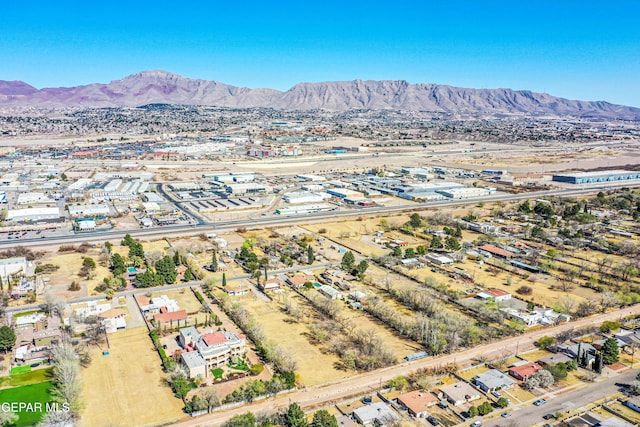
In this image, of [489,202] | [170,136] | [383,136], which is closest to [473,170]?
[489,202]

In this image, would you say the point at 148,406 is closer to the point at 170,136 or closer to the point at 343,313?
the point at 343,313

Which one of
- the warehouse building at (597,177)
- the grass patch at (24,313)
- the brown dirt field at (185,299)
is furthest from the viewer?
the warehouse building at (597,177)

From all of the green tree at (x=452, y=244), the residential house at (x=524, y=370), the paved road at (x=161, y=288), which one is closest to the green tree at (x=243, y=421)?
the residential house at (x=524, y=370)

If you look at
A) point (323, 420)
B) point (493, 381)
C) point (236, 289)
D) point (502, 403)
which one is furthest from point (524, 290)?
point (323, 420)

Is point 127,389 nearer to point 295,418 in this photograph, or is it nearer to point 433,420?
point 295,418

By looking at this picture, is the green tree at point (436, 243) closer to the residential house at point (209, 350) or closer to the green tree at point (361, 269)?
the green tree at point (361, 269)

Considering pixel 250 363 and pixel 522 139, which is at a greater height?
pixel 522 139
